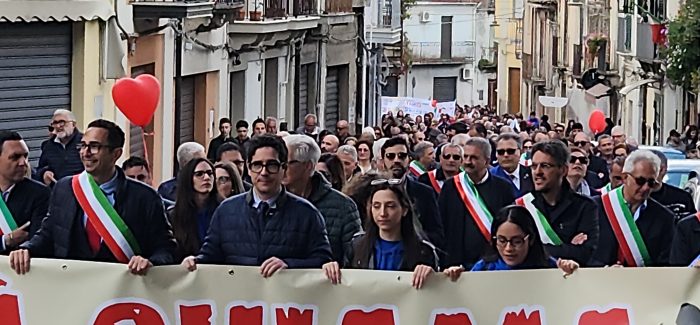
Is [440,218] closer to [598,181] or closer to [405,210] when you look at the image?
[405,210]

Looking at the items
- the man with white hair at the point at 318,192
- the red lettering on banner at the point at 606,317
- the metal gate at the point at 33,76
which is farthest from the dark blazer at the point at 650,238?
the metal gate at the point at 33,76

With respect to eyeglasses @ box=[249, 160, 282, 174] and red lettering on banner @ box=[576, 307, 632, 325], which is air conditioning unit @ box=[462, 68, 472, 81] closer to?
eyeglasses @ box=[249, 160, 282, 174]

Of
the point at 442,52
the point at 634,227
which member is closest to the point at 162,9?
the point at 634,227

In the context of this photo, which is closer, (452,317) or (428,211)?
(452,317)

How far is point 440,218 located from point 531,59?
60816mm

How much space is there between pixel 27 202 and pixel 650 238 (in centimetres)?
338

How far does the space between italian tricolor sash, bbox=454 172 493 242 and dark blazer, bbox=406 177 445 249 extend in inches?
8.4

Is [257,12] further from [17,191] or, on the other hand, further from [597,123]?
[17,191]

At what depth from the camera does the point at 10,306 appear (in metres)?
8.80

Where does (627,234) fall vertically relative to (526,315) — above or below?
above

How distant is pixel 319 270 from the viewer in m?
8.66

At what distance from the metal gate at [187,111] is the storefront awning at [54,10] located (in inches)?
243

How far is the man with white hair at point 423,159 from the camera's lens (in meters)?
14.9

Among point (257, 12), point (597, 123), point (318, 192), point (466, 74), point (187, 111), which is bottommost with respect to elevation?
point (318, 192)
